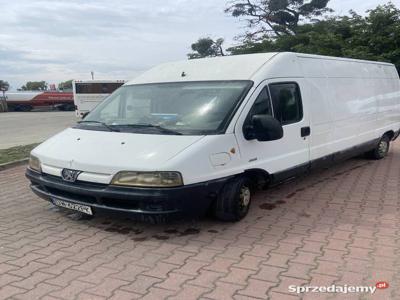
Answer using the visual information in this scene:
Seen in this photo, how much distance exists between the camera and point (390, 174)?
7582 mm

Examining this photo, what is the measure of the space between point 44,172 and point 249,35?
25.1 meters

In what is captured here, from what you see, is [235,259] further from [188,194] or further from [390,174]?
[390,174]

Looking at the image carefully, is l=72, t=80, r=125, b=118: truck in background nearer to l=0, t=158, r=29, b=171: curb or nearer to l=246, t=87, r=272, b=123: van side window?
l=0, t=158, r=29, b=171: curb

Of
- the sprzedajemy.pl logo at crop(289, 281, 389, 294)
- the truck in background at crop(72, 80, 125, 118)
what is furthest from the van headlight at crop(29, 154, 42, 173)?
the truck in background at crop(72, 80, 125, 118)

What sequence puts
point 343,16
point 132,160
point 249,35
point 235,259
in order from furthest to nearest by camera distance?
point 249,35, point 343,16, point 132,160, point 235,259

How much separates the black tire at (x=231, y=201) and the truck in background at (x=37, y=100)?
132 ft

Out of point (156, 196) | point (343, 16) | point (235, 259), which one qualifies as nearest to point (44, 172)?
point (156, 196)

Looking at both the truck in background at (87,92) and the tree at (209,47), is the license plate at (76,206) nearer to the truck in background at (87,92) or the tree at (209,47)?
the truck in background at (87,92)

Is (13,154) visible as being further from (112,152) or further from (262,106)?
(262,106)

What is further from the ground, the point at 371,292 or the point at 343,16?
the point at 343,16

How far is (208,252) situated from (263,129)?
5.02 ft

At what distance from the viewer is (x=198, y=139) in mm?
4473

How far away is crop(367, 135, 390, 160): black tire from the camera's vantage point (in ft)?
29.1

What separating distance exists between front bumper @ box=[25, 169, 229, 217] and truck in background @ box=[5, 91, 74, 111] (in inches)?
1570
